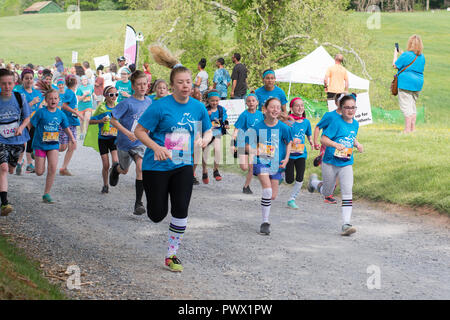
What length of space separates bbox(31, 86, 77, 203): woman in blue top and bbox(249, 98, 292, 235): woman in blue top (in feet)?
10.5

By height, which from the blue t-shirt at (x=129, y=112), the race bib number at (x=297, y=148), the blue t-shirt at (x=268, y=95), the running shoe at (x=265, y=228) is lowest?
the running shoe at (x=265, y=228)

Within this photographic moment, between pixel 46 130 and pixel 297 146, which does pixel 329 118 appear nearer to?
pixel 297 146

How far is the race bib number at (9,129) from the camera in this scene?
907 cm

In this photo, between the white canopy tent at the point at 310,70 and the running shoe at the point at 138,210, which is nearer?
the running shoe at the point at 138,210

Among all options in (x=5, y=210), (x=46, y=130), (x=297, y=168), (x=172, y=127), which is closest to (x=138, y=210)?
(x=5, y=210)

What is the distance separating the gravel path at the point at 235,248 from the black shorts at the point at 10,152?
71cm

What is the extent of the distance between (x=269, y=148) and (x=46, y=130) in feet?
11.7

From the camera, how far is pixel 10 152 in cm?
911

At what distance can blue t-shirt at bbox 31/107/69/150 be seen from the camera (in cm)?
995

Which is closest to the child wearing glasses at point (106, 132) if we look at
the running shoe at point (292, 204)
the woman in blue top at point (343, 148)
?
the running shoe at point (292, 204)

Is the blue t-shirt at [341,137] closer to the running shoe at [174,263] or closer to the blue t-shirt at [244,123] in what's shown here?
the blue t-shirt at [244,123]

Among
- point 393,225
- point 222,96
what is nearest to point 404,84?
point 222,96

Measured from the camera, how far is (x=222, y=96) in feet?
61.0

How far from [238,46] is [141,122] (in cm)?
1978
